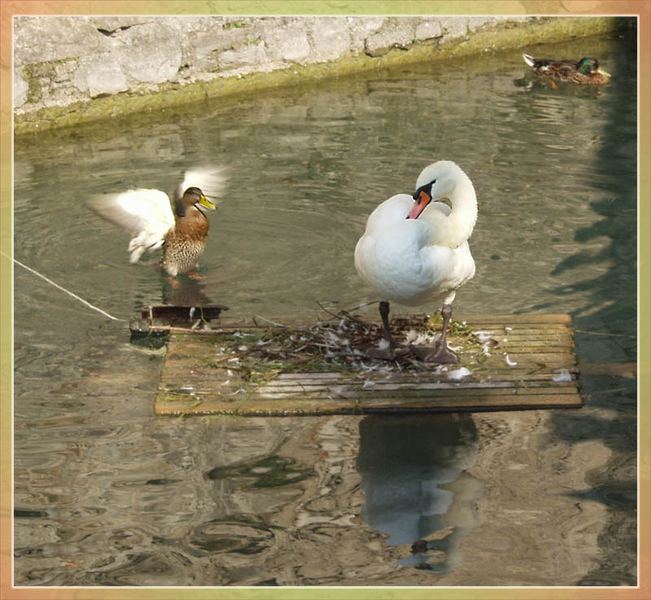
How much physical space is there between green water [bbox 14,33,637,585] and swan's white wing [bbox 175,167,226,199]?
28 centimetres

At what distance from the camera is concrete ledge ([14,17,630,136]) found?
11.4 meters

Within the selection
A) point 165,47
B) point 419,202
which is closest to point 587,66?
point 165,47

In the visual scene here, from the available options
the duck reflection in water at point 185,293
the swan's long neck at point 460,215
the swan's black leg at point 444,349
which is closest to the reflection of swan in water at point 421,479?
the swan's black leg at point 444,349

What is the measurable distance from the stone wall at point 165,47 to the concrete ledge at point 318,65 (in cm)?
2

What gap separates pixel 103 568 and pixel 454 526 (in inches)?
58.1

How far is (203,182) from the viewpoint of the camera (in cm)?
864

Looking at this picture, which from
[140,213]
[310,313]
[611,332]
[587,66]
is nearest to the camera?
[611,332]

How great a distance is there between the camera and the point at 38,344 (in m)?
7.10

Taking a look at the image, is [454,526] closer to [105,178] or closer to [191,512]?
[191,512]

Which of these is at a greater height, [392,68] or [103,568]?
[392,68]

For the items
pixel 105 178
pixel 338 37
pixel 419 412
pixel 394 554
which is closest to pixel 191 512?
pixel 394 554

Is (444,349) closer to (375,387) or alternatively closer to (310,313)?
(375,387)

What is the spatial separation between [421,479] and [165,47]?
7432 millimetres

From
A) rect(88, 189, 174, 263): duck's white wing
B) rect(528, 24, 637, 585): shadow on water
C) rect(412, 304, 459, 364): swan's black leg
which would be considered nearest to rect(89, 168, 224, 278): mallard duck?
rect(88, 189, 174, 263): duck's white wing
